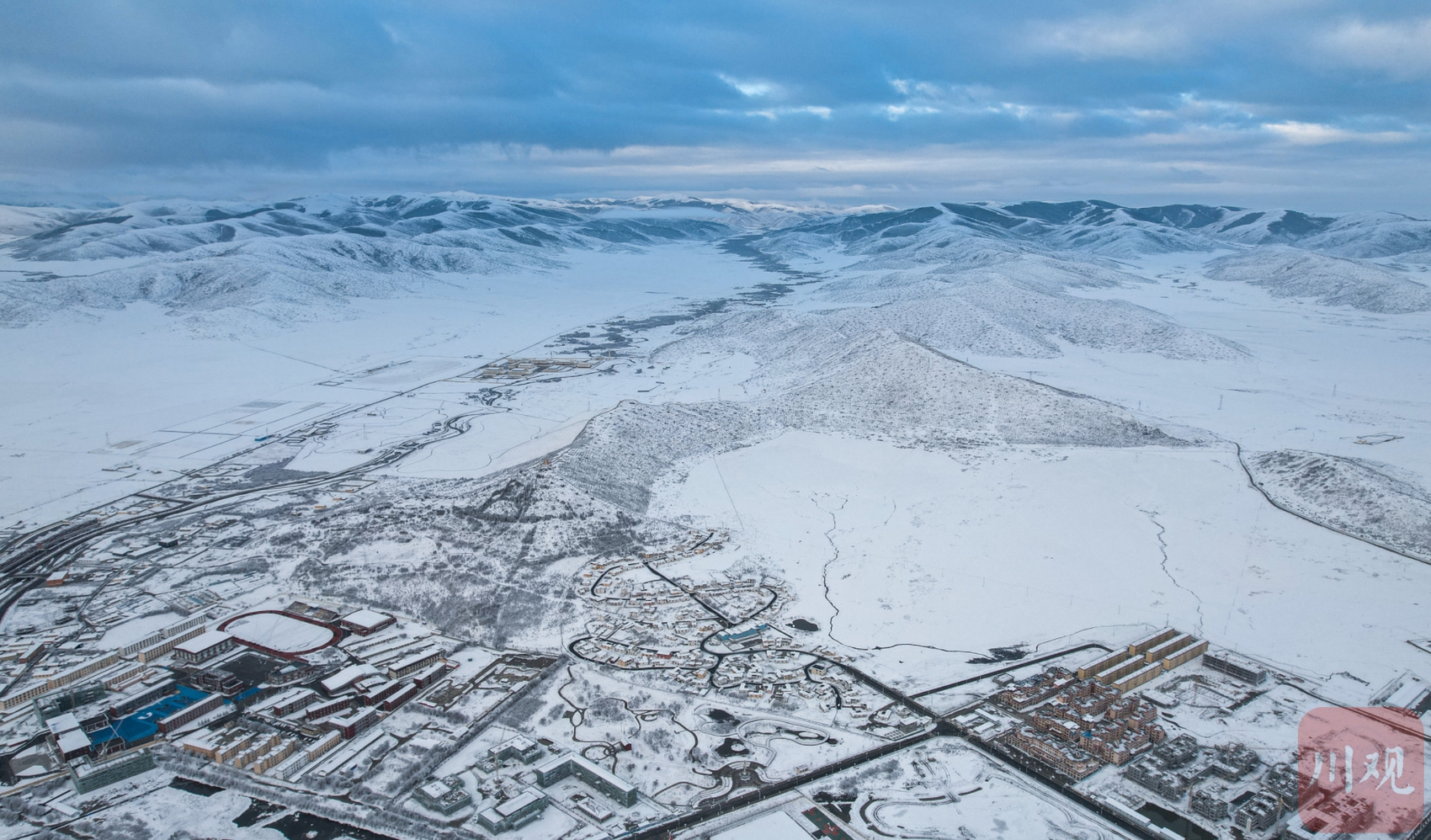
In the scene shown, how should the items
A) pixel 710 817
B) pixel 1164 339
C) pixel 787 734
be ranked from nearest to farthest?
pixel 710 817
pixel 787 734
pixel 1164 339

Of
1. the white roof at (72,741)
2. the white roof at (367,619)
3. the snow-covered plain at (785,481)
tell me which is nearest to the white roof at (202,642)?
the snow-covered plain at (785,481)

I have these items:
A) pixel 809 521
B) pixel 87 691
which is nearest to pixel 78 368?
pixel 87 691

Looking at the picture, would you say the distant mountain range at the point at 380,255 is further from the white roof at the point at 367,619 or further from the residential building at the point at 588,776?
the residential building at the point at 588,776

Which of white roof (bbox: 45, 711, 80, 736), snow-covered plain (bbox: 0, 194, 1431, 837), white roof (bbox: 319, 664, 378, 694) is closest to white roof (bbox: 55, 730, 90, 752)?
white roof (bbox: 45, 711, 80, 736)

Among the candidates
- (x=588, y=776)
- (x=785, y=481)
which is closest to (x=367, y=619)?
(x=588, y=776)

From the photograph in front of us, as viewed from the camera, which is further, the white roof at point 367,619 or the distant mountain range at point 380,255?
the distant mountain range at point 380,255

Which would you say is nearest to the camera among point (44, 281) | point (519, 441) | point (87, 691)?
point (87, 691)

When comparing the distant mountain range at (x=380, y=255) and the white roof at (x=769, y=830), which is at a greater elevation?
the distant mountain range at (x=380, y=255)

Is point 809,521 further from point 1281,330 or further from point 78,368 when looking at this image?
point 1281,330
